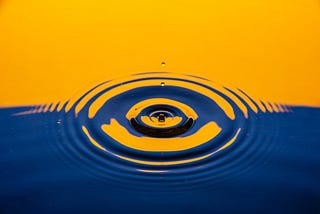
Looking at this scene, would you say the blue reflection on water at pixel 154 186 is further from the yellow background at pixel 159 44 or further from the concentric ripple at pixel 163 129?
the yellow background at pixel 159 44

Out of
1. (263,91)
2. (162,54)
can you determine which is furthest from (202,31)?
(263,91)

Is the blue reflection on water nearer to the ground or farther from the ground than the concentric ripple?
nearer to the ground

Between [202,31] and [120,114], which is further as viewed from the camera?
[202,31]

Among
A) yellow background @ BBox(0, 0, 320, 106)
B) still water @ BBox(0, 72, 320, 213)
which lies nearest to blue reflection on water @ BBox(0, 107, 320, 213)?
still water @ BBox(0, 72, 320, 213)

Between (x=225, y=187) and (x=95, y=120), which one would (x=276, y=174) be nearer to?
(x=225, y=187)

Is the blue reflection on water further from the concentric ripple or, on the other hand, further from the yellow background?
the yellow background

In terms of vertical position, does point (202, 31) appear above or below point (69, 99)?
above

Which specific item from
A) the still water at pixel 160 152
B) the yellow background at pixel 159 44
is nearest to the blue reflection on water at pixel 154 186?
the still water at pixel 160 152
